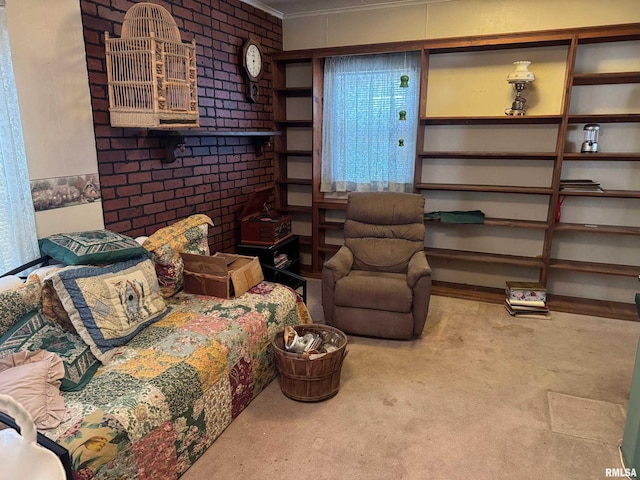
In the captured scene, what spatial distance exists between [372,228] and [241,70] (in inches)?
69.2

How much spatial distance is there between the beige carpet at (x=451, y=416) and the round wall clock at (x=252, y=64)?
231 centimetres

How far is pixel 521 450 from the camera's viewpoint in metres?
2.06

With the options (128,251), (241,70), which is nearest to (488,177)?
(241,70)

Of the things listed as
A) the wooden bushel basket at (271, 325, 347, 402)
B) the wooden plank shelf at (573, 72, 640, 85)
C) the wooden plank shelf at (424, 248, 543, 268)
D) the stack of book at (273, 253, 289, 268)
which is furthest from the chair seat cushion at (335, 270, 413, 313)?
the wooden plank shelf at (573, 72, 640, 85)

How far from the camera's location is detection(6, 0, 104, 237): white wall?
2135mm

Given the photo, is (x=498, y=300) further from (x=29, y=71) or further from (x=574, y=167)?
(x=29, y=71)

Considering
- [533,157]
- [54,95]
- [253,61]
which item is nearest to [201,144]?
[253,61]

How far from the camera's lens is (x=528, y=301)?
3629mm

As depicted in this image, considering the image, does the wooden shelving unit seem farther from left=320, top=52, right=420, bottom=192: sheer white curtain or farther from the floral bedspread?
the floral bedspread

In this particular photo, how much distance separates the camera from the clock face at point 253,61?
3.85m

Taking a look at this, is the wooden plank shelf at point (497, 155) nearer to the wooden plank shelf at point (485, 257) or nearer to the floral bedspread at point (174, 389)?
the wooden plank shelf at point (485, 257)

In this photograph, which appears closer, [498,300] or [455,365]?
[455,365]

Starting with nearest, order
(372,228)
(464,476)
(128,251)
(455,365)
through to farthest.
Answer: (464,476) < (128,251) < (455,365) < (372,228)

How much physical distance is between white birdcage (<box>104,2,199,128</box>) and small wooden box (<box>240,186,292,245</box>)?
4.32ft
